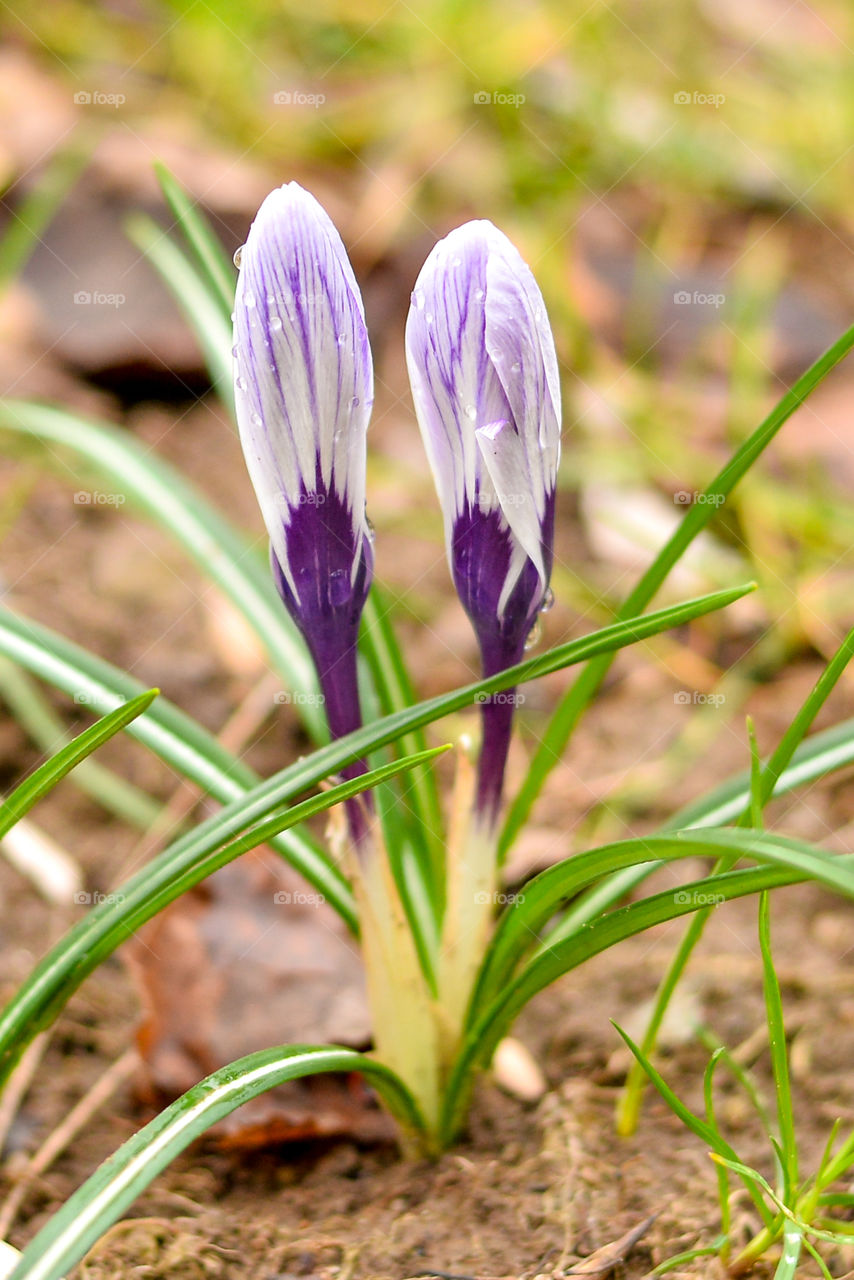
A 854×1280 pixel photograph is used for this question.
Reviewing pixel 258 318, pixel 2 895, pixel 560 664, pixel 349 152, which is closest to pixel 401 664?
pixel 560 664

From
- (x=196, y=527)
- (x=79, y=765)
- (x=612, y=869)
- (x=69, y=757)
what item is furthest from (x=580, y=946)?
(x=79, y=765)

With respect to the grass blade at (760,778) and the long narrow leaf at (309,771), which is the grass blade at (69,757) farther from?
the grass blade at (760,778)

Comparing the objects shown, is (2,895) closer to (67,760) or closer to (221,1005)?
(221,1005)

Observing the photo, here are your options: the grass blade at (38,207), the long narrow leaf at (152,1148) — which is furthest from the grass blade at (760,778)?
the grass blade at (38,207)

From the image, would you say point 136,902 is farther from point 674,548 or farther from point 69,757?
point 674,548

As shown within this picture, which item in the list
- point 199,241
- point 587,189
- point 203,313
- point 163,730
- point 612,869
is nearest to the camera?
point 612,869

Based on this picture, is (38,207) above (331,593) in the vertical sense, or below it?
above

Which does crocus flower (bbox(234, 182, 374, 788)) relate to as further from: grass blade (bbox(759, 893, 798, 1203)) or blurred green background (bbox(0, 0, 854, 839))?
blurred green background (bbox(0, 0, 854, 839))
